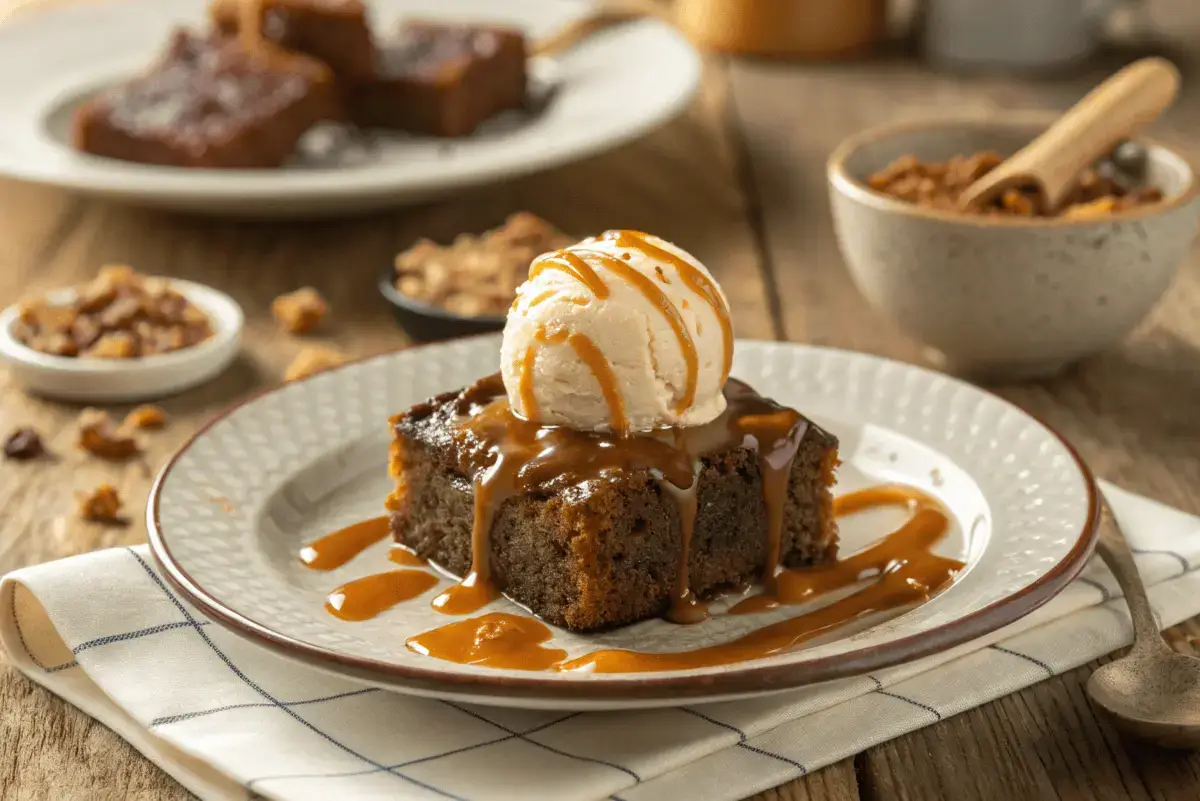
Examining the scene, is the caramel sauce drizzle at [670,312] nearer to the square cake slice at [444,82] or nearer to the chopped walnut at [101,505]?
the chopped walnut at [101,505]

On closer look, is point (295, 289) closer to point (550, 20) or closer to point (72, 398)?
point (72, 398)

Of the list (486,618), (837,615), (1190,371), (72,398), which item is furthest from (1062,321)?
(72,398)

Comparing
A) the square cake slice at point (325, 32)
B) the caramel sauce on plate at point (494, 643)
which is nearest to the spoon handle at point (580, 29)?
the square cake slice at point (325, 32)

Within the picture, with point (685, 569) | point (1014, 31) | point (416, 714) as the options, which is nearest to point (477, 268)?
point (685, 569)

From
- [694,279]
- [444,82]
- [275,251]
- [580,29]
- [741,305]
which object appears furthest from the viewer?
[580,29]

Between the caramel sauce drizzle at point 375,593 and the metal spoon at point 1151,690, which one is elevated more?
the metal spoon at point 1151,690

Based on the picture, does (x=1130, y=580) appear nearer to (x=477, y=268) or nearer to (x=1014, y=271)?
(x=1014, y=271)

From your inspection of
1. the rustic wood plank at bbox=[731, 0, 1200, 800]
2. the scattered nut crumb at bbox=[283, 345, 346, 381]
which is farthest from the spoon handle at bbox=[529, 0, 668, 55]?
the scattered nut crumb at bbox=[283, 345, 346, 381]
